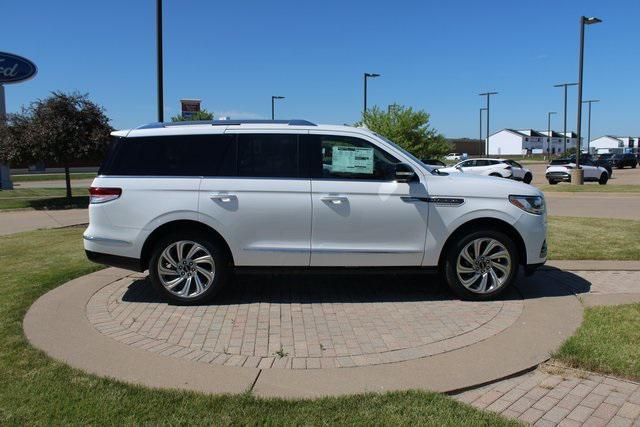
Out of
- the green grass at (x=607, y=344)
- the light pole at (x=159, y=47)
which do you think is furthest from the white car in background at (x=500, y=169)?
the green grass at (x=607, y=344)

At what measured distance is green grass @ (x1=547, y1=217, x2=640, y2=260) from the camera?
26.4 ft

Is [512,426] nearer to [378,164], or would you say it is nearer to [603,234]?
[378,164]

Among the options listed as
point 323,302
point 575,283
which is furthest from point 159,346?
point 575,283

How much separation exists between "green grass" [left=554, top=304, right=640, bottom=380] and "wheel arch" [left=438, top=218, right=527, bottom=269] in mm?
933

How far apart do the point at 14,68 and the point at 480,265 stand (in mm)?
25101

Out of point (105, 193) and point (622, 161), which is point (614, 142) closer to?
point (622, 161)

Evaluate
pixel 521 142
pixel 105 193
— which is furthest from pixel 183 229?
pixel 521 142

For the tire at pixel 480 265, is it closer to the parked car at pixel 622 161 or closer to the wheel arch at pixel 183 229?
the wheel arch at pixel 183 229

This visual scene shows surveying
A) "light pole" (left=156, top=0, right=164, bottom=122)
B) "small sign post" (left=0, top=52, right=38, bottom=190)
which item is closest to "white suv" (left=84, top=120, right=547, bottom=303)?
"light pole" (left=156, top=0, right=164, bottom=122)

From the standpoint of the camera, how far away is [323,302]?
18.8 ft

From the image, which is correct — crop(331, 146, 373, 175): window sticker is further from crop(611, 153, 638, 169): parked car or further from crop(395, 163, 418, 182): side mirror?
crop(611, 153, 638, 169): parked car

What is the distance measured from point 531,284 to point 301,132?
→ 10.7 ft

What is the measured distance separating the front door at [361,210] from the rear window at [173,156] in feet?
3.01

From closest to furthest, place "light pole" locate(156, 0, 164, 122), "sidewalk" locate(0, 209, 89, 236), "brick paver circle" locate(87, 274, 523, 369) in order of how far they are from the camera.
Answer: "brick paver circle" locate(87, 274, 523, 369) → "light pole" locate(156, 0, 164, 122) → "sidewalk" locate(0, 209, 89, 236)
